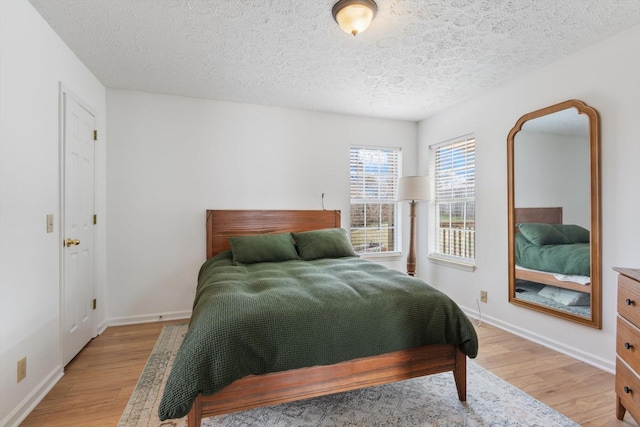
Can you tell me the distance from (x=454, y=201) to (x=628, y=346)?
7.71 ft

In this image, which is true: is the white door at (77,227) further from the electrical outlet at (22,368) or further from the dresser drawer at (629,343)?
the dresser drawer at (629,343)

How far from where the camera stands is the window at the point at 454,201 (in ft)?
12.0

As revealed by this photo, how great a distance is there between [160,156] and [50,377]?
2.16m

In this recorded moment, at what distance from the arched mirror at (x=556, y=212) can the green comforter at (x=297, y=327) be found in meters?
1.33

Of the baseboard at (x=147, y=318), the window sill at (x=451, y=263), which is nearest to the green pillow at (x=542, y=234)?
the window sill at (x=451, y=263)

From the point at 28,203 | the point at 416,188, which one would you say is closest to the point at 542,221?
the point at 416,188

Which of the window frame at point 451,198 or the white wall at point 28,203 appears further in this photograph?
the window frame at point 451,198

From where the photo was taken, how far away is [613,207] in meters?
2.31

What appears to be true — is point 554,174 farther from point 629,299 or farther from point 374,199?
point 374,199

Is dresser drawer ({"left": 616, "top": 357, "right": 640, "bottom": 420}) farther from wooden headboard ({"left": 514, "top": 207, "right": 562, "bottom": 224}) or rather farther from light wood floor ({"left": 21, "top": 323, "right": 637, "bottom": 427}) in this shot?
wooden headboard ({"left": 514, "top": 207, "right": 562, "bottom": 224})

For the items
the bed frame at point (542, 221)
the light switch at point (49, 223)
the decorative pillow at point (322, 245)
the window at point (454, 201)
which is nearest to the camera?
the light switch at point (49, 223)

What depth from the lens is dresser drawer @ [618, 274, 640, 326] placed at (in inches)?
64.7

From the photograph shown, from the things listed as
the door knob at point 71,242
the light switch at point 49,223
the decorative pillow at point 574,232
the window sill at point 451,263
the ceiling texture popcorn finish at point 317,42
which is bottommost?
the window sill at point 451,263

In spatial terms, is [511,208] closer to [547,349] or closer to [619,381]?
[547,349]
